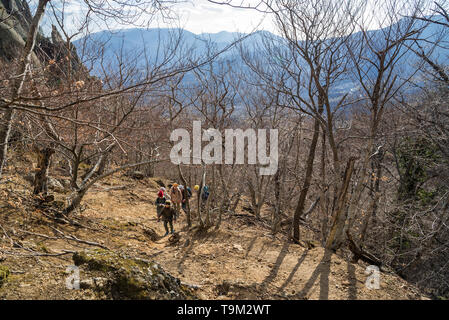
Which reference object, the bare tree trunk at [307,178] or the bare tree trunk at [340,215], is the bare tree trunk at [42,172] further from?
the bare tree trunk at [340,215]

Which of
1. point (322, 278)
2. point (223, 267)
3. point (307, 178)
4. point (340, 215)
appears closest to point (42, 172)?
point (223, 267)

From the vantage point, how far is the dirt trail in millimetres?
3438

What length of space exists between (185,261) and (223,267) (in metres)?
0.89

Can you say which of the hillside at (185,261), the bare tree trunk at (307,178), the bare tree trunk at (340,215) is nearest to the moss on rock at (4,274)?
the hillside at (185,261)

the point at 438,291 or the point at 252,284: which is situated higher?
the point at 252,284

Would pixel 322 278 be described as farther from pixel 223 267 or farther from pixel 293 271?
pixel 223 267

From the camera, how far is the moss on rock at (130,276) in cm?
295

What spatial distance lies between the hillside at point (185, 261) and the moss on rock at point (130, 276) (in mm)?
38

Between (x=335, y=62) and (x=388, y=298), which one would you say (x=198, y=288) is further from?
(x=335, y=62)

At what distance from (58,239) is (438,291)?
31.7 ft

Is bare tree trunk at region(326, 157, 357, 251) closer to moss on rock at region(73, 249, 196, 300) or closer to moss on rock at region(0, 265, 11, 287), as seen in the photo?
moss on rock at region(73, 249, 196, 300)

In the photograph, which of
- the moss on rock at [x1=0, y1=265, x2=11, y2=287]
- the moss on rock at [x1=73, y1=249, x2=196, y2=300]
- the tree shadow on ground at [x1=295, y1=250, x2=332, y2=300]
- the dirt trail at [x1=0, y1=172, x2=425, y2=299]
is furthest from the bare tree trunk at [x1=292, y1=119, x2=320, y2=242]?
the moss on rock at [x1=0, y1=265, x2=11, y2=287]

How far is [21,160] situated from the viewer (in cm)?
886
